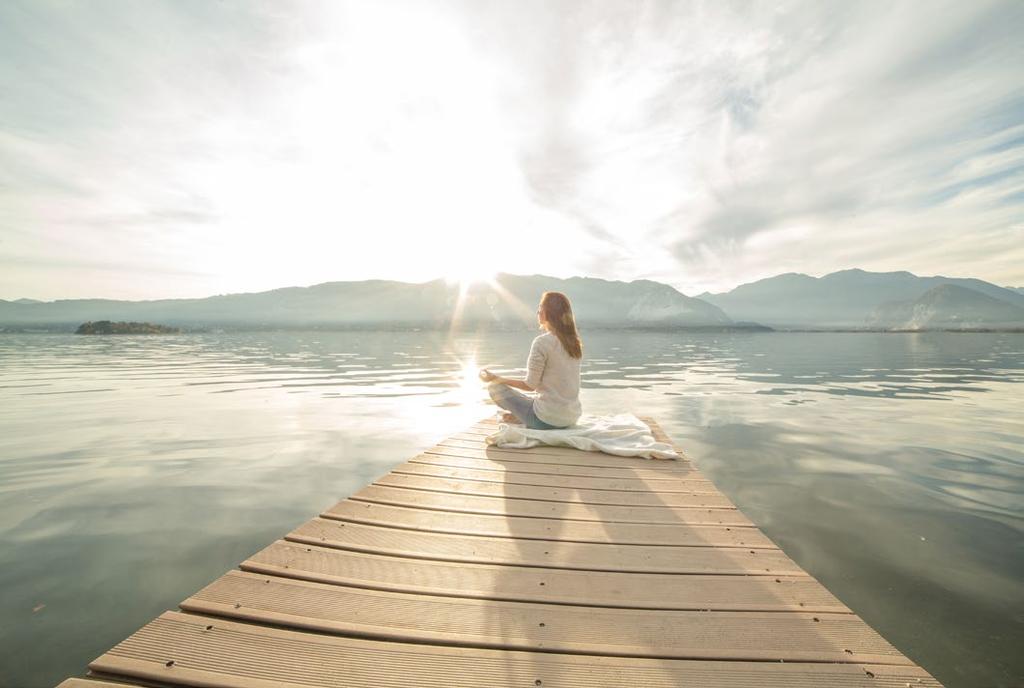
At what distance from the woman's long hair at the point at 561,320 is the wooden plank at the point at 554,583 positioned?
374 centimetres

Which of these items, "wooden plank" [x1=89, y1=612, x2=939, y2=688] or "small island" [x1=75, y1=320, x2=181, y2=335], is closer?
"wooden plank" [x1=89, y1=612, x2=939, y2=688]

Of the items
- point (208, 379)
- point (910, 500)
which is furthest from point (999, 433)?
point (208, 379)

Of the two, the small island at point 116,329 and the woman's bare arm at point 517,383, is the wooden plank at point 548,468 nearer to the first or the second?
the woman's bare arm at point 517,383

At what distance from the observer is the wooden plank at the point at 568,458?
5887mm

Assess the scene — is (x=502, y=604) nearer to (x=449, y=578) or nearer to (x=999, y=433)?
(x=449, y=578)

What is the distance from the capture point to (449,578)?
10.1 feet

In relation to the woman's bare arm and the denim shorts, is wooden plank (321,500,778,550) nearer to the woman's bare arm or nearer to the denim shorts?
the woman's bare arm

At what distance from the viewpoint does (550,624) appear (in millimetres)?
2592

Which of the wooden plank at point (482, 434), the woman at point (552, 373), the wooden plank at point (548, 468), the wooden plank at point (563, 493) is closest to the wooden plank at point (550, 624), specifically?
the wooden plank at point (563, 493)

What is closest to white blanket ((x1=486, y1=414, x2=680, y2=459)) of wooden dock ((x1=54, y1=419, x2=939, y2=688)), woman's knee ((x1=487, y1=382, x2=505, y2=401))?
woman's knee ((x1=487, y1=382, x2=505, y2=401))

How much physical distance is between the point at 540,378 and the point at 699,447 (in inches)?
152

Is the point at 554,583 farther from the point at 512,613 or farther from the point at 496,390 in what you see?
the point at 496,390

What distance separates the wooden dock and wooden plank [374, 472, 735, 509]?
235 millimetres

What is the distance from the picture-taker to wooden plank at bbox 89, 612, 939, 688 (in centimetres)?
212
